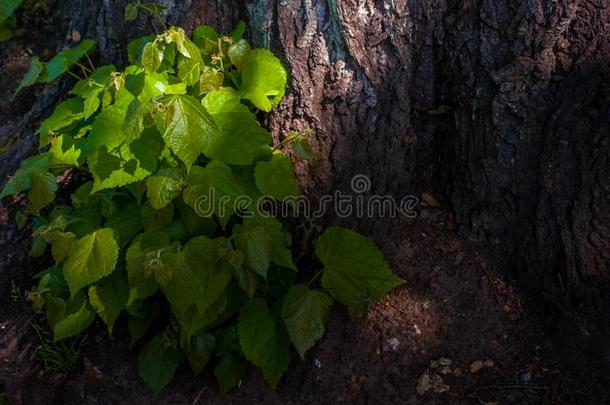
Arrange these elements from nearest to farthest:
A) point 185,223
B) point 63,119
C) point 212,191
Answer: point 212,191 < point 185,223 < point 63,119

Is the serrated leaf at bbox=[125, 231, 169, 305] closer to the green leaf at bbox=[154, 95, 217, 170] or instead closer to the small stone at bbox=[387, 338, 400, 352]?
the green leaf at bbox=[154, 95, 217, 170]

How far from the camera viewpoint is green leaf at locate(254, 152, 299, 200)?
2293mm

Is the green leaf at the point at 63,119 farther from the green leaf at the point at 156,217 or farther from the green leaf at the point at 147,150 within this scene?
the green leaf at the point at 156,217

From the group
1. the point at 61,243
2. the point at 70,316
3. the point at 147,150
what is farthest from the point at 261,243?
the point at 70,316

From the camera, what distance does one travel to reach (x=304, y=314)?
232 cm

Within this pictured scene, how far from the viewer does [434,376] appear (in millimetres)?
2398

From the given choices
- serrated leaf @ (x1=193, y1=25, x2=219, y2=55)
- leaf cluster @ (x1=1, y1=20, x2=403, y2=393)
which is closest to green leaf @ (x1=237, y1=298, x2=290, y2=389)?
leaf cluster @ (x1=1, y1=20, x2=403, y2=393)

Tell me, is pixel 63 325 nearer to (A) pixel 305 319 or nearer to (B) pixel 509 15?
(A) pixel 305 319

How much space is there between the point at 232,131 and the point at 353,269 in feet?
2.25

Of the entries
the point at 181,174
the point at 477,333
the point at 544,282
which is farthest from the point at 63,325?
the point at 544,282

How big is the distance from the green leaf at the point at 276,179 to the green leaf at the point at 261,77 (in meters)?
0.23

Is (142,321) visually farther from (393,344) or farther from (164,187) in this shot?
(393,344)

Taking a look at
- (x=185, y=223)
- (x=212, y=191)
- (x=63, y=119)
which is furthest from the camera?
(x=63, y=119)

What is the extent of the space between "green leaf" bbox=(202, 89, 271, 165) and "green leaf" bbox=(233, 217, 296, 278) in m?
0.24
